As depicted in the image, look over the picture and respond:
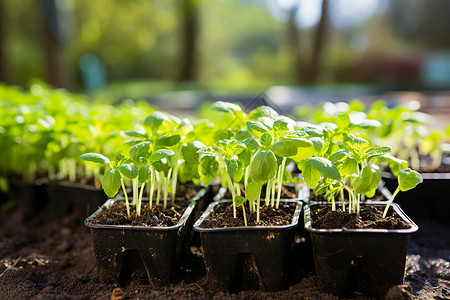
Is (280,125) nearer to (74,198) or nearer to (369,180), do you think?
(369,180)

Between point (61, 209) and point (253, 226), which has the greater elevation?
point (253, 226)

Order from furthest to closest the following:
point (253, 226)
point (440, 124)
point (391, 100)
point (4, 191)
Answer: point (391, 100), point (440, 124), point (4, 191), point (253, 226)

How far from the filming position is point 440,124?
4.63m

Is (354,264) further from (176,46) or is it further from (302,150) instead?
(176,46)

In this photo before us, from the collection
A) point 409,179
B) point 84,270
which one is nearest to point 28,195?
point 84,270

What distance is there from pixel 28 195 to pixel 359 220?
194 cm

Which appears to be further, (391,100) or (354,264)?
(391,100)

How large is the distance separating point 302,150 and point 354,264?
452mm

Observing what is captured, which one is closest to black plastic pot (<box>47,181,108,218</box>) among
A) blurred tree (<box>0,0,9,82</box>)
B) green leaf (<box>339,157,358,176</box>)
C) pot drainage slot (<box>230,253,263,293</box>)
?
pot drainage slot (<box>230,253,263,293</box>)

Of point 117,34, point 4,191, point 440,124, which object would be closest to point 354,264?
point 4,191

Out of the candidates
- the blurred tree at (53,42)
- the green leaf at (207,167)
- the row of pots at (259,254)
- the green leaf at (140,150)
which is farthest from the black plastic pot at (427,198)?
the blurred tree at (53,42)

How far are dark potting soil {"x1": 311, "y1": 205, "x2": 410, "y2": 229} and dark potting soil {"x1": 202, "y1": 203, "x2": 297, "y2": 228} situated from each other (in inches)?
4.3

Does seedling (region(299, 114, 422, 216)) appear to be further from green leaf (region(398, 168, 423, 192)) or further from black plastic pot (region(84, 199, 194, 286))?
black plastic pot (region(84, 199, 194, 286))

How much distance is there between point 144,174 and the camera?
1445mm
